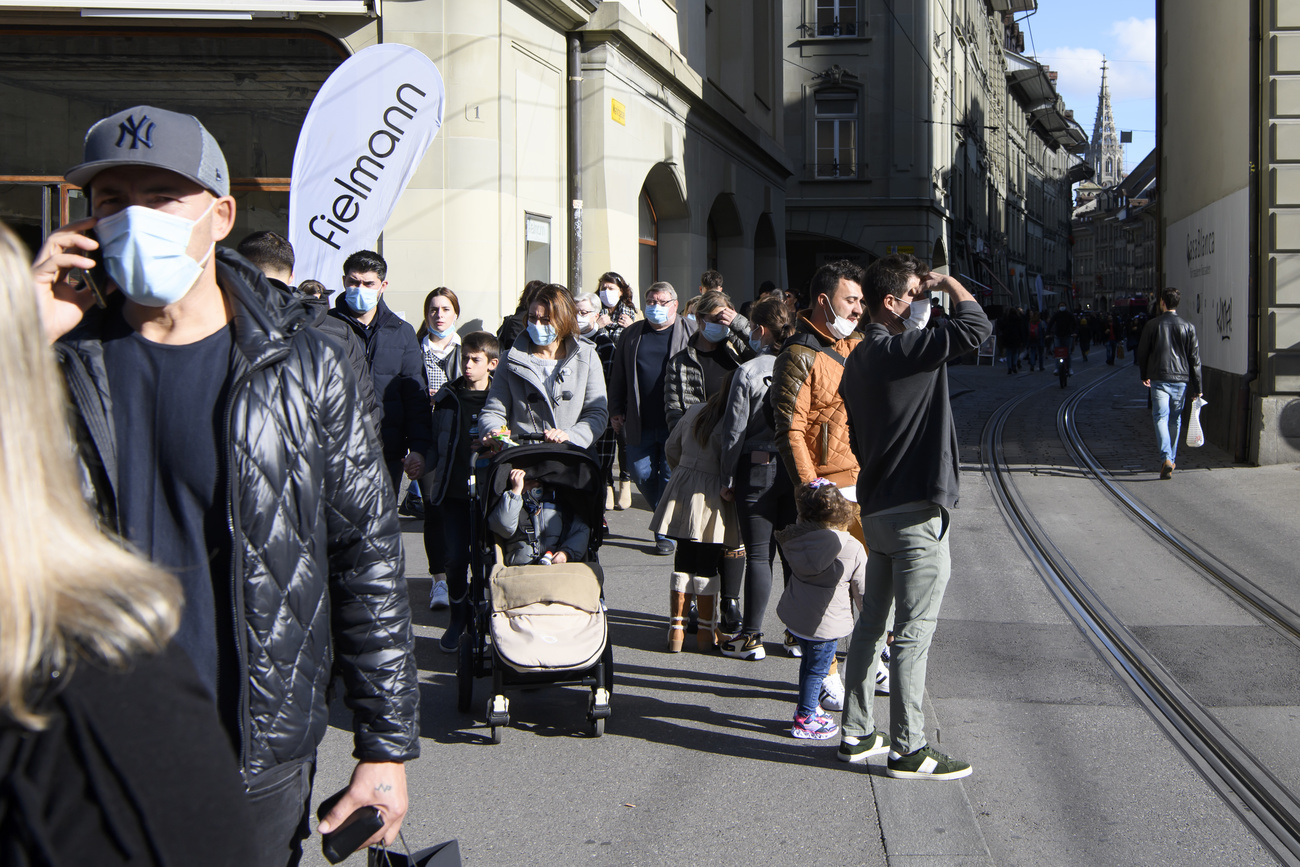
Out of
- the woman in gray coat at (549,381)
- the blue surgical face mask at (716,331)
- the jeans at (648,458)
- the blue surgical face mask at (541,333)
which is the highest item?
the blue surgical face mask at (716,331)

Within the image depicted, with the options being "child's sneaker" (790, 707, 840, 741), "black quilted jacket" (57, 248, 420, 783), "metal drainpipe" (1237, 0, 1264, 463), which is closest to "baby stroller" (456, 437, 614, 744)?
"child's sneaker" (790, 707, 840, 741)

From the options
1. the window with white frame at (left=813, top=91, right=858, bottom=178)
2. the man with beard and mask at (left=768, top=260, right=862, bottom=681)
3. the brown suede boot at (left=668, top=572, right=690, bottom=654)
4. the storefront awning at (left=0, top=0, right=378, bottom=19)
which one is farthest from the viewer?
the window with white frame at (left=813, top=91, right=858, bottom=178)

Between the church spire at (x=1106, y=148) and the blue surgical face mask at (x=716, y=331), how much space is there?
176674 mm

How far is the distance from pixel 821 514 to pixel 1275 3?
438 inches

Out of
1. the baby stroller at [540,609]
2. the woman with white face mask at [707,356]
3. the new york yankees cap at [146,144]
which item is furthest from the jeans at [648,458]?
the new york yankees cap at [146,144]

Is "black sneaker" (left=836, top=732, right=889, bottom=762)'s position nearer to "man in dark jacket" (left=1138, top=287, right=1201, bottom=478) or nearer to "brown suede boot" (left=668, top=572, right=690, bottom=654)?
"brown suede boot" (left=668, top=572, right=690, bottom=654)

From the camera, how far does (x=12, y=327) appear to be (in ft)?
3.58

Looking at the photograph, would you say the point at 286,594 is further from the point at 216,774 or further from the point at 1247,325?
the point at 1247,325

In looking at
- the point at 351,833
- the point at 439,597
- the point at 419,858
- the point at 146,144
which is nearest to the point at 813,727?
the point at 419,858

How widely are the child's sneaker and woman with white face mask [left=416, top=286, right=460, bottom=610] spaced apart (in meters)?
2.35

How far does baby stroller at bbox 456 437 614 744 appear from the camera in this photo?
186 inches

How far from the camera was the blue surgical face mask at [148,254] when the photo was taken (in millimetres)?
1990

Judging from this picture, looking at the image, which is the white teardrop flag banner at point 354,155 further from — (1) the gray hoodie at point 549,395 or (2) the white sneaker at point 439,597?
(1) the gray hoodie at point 549,395

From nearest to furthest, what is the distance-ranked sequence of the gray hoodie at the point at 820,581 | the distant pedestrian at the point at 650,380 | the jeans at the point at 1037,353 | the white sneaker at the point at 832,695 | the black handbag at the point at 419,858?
the black handbag at the point at 419,858, the gray hoodie at the point at 820,581, the white sneaker at the point at 832,695, the distant pedestrian at the point at 650,380, the jeans at the point at 1037,353
